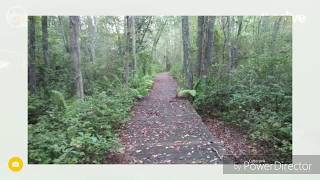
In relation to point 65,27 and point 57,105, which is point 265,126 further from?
point 65,27

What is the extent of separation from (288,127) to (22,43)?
3538mm

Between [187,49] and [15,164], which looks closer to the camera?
[15,164]

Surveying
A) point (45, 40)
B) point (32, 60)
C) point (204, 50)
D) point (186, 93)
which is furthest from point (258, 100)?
point (45, 40)

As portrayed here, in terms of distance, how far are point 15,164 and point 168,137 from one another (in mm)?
2109

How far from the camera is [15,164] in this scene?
3.49 metres

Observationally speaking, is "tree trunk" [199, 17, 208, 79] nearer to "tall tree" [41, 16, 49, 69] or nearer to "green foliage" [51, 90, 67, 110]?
"tall tree" [41, 16, 49, 69]

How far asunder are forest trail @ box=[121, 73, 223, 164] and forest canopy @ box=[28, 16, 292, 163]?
25 cm

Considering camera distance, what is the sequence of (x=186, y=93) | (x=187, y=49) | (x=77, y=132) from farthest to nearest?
(x=187, y=49)
(x=186, y=93)
(x=77, y=132)

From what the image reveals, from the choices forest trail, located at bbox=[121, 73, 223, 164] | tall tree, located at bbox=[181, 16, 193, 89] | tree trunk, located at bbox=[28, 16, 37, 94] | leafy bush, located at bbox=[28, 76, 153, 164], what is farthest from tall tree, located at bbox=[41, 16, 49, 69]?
tall tree, located at bbox=[181, 16, 193, 89]

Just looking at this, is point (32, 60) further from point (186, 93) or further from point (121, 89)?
point (186, 93)

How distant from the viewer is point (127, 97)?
7.09 metres

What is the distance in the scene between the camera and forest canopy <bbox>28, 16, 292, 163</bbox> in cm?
416


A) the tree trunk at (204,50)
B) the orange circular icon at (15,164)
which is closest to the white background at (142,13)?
the orange circular icon at (15,164)

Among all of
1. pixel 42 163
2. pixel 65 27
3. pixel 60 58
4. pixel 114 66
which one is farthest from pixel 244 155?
pixel 65 27
